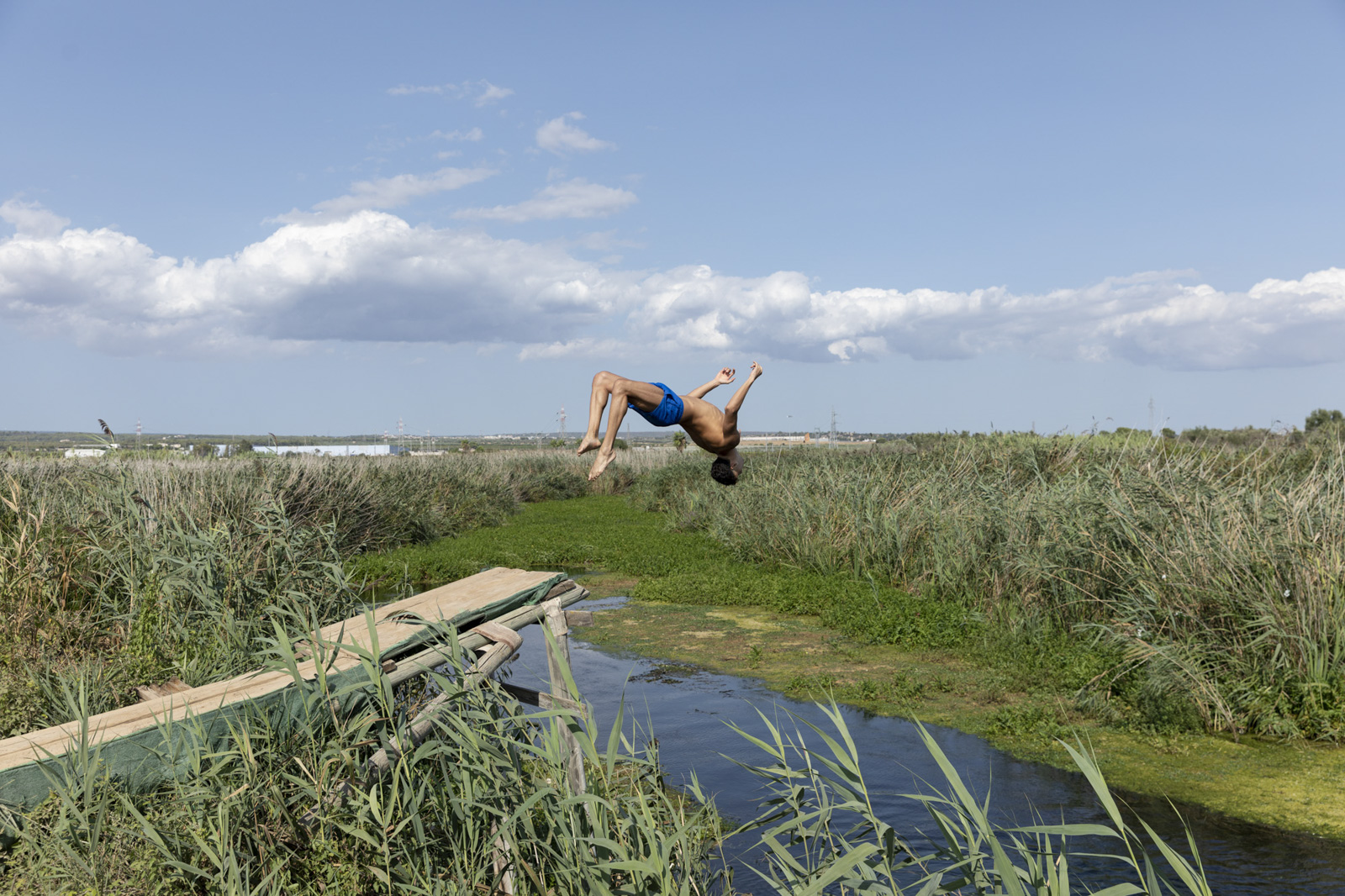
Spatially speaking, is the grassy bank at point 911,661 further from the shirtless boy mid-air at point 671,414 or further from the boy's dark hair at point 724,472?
the shirtless boy mid-air at point 671,414

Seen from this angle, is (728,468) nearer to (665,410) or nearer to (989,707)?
(665,410)

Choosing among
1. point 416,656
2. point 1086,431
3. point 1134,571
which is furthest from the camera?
point 1086,431

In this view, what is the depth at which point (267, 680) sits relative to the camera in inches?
159

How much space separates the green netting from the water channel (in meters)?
1.19

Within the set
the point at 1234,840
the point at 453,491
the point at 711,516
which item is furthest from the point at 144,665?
the point at 453,491

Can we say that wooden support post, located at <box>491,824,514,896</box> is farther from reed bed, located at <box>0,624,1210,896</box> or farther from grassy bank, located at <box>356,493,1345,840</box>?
grassy bank, located at <box>356,493,1345,840</box>

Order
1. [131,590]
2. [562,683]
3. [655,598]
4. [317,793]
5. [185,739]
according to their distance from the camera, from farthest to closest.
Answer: [655,598] < [131,590] < [562,683] < [185,739] < [317,793]

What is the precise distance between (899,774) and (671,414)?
12.3ft

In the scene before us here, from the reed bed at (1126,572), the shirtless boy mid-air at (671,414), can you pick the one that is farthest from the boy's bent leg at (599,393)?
the reed bed at (1126,572)

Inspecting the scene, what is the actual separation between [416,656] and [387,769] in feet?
1.76

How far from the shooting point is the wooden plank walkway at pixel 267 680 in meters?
3.51

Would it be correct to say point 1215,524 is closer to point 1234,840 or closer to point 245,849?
point 1234,840

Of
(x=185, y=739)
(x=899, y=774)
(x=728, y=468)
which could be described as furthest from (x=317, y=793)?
(x=899, y=774)

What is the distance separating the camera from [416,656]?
4191 mm
